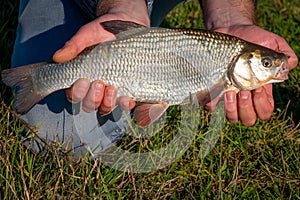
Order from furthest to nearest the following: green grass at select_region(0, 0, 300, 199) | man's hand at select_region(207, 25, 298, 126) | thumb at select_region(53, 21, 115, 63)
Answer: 1. man's hand at select_region(207, 25, 298, 126)
2. thumb at select_region(53, 21, 115, 63)
3. green grass at select_region(0, 0, 300, 199)

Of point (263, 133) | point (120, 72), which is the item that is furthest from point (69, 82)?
point (263, 133)

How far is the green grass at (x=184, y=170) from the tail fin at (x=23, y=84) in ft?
0.22

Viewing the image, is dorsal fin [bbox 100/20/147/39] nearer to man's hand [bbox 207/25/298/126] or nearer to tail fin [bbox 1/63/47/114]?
tail fin [bbox 1/63/47/114]

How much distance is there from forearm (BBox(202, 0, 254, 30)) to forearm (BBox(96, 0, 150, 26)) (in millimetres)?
373

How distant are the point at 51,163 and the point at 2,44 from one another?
1514 mm

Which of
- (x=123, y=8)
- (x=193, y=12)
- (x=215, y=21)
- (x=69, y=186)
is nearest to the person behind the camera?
(x=69, y=186)

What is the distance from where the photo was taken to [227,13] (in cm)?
323

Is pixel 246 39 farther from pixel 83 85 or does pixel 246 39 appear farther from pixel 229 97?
pixel 83 85

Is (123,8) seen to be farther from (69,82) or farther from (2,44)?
(2,44)

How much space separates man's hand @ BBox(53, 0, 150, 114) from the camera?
8.86ft

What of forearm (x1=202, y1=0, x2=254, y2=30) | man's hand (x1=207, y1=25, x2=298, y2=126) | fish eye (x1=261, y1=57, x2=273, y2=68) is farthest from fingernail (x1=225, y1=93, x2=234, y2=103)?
forearm (x1=202, y1=0, x2=254, y2=30)

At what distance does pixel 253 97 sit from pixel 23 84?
1.05 metres

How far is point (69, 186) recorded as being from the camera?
2572mm

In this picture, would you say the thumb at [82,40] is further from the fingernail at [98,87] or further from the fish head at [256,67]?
the fish head at [256,67]
